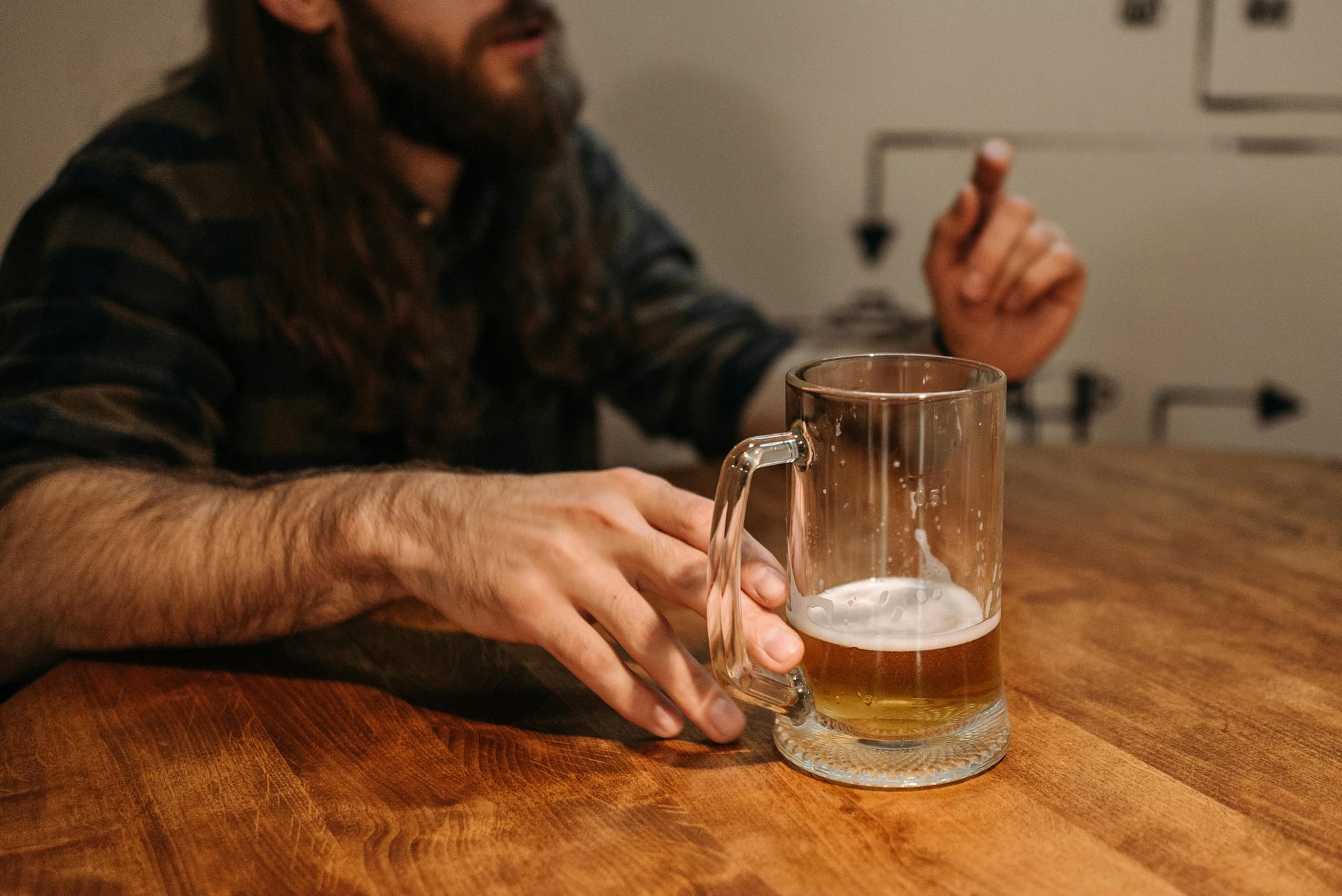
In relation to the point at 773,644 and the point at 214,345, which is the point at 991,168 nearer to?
the point at 773,644

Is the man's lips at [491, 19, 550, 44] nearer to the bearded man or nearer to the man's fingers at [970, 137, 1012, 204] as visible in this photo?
the bearded man

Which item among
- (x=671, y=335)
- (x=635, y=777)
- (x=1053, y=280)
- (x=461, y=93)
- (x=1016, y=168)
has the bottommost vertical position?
(x=635, y=777)

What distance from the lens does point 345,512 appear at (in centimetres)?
87

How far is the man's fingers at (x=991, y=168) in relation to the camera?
1301 mm

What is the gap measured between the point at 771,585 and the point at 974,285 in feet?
2.64

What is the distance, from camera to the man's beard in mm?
1536

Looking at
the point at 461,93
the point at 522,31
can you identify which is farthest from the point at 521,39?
the point at 461,93

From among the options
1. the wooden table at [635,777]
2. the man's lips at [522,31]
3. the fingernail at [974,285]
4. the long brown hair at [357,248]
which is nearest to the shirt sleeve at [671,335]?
the long brown hair at [357,248]

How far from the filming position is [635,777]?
686 millimetres

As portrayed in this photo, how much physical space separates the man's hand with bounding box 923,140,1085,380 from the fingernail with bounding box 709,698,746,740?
2.67 ft

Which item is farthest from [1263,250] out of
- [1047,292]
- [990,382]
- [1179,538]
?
[990,382]

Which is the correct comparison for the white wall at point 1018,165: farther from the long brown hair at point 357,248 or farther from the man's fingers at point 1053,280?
the man's fingers at point 1053,280

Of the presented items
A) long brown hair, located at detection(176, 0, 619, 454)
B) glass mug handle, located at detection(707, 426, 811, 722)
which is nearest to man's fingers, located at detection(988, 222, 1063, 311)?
long brown hair, located at detection(176, 0, 619, 454)

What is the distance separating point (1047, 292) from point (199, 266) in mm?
1041
